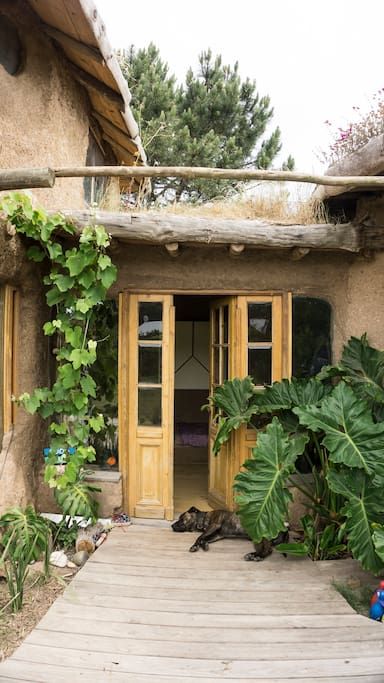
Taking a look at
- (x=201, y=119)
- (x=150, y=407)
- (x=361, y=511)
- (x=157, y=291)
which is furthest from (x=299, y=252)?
(x=201, y=119)

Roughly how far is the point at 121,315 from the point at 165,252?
709 millimetres

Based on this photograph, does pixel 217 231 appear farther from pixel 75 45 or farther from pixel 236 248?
pixel 75 45

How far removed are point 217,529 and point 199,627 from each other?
1.31 meters

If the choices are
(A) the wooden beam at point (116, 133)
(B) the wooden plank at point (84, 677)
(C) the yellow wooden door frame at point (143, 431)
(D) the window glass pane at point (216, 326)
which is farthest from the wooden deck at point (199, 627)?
(A) the wooden beam at point (116, 133)

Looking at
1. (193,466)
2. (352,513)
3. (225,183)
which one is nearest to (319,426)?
(352,513)

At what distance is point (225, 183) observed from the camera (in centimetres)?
1148

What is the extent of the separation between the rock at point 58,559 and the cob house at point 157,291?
0.56m

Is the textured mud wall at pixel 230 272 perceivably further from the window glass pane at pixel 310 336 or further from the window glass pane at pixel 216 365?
the window glass pane at pixel 216 365

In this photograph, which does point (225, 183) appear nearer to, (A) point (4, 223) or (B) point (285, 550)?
(A) point (4, 223)

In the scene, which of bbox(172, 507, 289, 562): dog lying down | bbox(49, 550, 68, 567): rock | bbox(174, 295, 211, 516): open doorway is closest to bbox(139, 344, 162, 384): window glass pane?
bbox(172, 507, 289, 562): dog lying down

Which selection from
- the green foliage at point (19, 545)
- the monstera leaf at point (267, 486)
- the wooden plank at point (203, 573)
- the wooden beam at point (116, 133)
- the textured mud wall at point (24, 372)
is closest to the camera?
the green foliage at point (19, 545)

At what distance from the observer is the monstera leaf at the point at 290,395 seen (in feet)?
13.4

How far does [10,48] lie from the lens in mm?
4023

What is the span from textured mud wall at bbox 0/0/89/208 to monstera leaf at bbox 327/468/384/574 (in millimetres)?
3390
